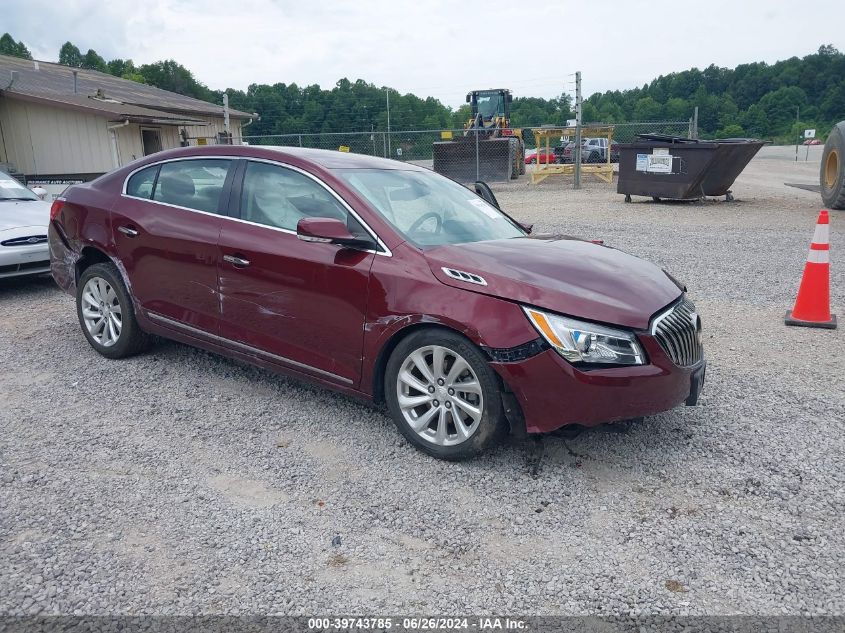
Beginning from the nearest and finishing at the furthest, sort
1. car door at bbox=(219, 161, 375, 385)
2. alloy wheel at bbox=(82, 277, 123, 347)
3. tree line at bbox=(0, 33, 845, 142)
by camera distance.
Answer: car door at bbox=(219, 161, 375, 385)
alloy wheel at bbox=(82, 277, 123, 347)
tree line at bbox=(0, 33, 845, 142)

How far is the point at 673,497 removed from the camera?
3.27 metres

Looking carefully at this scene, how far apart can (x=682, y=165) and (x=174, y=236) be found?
13403 mm

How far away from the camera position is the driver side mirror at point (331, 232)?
3.68m

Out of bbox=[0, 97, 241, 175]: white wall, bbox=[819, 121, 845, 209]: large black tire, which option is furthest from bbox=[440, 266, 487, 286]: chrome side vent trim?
bbox=[0, 97, 241, 175]: white wall

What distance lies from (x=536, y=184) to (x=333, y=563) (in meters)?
22.2

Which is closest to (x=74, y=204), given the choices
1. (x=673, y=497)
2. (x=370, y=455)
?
(x=370, y=455)

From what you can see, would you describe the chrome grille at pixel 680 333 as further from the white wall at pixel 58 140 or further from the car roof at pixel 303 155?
the white wall at pixel 58 140

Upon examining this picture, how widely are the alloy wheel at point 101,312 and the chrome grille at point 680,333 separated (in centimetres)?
379

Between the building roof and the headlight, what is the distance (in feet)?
65.0

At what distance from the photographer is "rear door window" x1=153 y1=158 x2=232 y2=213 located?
450cm

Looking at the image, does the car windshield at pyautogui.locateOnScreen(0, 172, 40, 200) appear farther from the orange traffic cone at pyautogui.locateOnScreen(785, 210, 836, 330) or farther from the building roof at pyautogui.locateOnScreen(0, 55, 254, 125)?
the building roof at pyautogui.locateOnScreen(0, 55, 254, 125)

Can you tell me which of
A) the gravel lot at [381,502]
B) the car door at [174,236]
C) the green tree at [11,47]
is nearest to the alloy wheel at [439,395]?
the gravel lot at [381,502]

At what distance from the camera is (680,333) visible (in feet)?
11.6

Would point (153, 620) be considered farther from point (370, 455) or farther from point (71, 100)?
point (71, 100)
